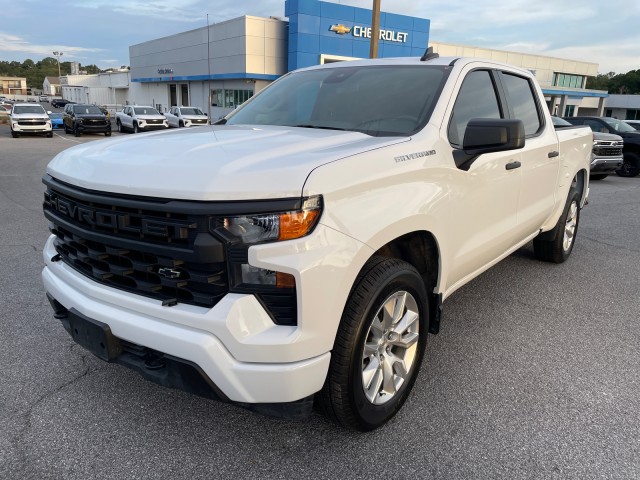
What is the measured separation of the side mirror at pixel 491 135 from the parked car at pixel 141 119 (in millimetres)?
28017

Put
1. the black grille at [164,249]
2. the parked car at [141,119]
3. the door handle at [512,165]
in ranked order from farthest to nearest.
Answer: the parked car at [141,119] → the door handle at [512,165] → the black grille at [164,249]

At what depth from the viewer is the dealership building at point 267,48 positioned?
37734 mm

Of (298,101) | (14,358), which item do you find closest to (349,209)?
(298,101)

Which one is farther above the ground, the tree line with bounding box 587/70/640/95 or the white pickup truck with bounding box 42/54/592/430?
the tree line with bounding box 587/70/640/95

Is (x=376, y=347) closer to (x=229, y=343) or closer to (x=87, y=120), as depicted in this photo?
(x=229, y=343)

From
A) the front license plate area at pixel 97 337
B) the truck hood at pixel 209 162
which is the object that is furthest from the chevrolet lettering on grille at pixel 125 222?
the front license plate area at pixel 97 337

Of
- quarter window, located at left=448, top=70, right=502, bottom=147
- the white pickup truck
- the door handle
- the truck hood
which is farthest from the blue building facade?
the truck hood

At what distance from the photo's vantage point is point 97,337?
2350mm

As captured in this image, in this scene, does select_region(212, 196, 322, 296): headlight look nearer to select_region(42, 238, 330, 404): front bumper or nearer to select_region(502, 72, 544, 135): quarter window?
select_region(42, 238, 330, 404): front bumper

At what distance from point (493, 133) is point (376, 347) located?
132 centimetres

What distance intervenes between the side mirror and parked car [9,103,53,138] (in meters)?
27.6

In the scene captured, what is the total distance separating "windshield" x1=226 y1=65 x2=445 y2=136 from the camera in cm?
310

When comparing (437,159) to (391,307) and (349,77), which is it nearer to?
(391,307)

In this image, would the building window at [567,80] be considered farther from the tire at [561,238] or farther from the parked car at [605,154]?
the tire at [561,238]
